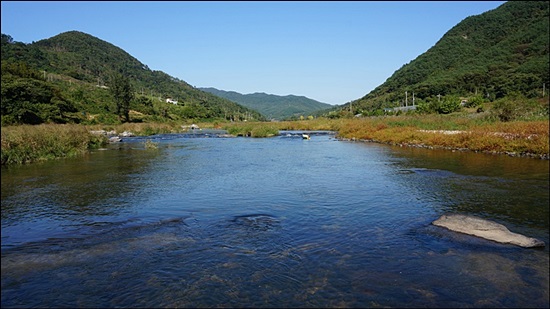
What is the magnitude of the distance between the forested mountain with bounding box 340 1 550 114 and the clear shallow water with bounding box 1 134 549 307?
6061cm

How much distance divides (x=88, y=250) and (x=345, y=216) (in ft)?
22.6

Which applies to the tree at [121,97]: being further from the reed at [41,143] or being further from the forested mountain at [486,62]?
the forested mountain at [486,62]

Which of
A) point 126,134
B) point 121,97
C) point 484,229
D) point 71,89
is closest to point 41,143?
point 484,229

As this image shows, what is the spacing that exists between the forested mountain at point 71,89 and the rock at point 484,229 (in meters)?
10.2

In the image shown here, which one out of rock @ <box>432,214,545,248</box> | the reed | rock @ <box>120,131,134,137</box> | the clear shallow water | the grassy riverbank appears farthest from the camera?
rock @ <box>120,131,134,137</box>

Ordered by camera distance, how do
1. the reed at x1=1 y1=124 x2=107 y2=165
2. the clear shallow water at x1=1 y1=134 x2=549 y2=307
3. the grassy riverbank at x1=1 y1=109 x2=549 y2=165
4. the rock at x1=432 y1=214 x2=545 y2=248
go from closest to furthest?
A: the clear shallow water at x1=1 y1=134 x2=549 y2=307
the rock at x1=432 y1=214 x2=545 y2=248
the reed at x1=1 y1=124 x2=107 y2=165
the grassy riverbank at x1=1 y1=109 x2=549 y2=165

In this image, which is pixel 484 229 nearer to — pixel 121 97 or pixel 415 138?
pixel 415 138

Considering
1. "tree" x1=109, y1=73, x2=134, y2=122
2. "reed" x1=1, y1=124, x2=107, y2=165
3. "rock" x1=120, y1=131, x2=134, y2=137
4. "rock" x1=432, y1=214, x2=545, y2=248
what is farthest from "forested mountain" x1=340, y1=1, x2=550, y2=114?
"rock" x1=432, y1=214, x2=545, y2=248

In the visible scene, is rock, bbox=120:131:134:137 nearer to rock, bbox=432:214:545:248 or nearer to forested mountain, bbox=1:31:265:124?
forested mountain, bbox=1:31:265:124

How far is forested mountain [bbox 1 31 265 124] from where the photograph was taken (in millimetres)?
28484

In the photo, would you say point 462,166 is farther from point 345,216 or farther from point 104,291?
point 104,291

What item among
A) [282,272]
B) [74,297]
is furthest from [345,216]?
[74,297]

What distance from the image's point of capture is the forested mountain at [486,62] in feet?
279

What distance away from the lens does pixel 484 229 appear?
878cm
